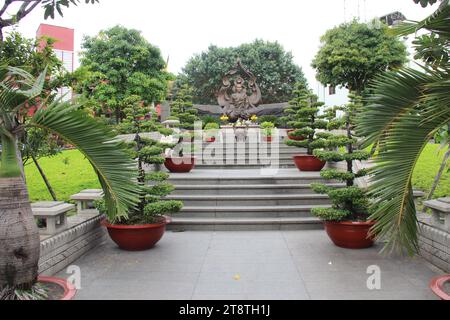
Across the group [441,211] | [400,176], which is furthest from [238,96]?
[400,176]

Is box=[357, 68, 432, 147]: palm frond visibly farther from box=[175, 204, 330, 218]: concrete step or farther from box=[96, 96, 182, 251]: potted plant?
box=[175, 204, 330, 218]: concrete step

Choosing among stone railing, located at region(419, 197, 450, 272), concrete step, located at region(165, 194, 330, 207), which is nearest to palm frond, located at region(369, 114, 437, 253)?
stone railing, located at region(419, 197, 450, 272)

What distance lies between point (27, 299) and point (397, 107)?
305 centimetres

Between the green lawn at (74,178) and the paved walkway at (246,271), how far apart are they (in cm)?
255

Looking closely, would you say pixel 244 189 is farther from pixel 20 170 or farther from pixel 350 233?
pixel 20 170

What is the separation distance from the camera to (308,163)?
848cm

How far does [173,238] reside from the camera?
17.9ft

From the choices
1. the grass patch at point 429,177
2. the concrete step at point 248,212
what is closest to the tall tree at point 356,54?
the grass patch at point 429,177

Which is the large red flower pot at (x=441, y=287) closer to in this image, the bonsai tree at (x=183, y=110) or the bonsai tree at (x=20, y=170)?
the bonsai tree at (x=20, y=170)

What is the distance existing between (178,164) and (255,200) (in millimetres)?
2498

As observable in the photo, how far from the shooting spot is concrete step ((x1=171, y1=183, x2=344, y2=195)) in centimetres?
686

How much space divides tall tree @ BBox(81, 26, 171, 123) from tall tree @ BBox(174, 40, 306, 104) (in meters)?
6.33

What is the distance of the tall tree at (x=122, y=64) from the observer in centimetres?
2050
